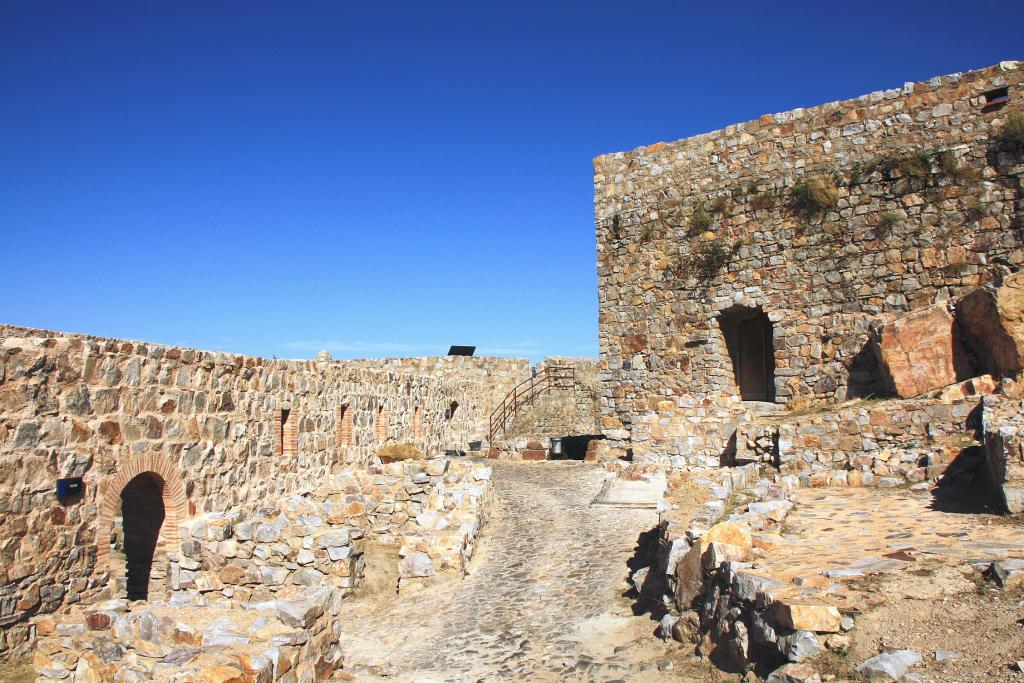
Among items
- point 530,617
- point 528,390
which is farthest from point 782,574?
point 528,390

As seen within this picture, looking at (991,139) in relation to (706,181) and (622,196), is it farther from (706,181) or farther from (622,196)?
(622,196)

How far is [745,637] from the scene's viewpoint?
4723 mm

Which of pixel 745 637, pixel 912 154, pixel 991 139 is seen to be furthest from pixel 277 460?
pixel 991 139

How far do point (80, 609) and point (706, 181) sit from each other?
12.0m

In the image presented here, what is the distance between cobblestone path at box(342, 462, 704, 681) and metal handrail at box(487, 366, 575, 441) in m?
13.9

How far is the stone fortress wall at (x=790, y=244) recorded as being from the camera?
11508 mm

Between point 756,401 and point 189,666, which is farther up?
point 756,401

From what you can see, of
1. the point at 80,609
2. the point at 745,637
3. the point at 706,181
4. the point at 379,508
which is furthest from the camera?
the point at 706,181

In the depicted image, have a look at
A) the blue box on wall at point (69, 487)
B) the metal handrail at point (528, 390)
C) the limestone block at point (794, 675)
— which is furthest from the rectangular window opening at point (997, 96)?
the metal handrail at point (528, 390)

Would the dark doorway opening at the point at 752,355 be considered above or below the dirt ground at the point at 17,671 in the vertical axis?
above

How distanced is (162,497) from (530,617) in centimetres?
481

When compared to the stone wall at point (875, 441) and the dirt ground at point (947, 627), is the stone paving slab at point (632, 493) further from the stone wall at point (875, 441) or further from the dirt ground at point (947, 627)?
the dirt ground at point (947, 627)

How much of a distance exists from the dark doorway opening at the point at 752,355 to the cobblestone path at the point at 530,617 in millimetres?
4761

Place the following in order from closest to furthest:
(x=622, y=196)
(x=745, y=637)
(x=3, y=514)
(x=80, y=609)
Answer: (x=745, y=637) → (x=3, y=514) → (x=80, y=609) → (x=622, y=196)
